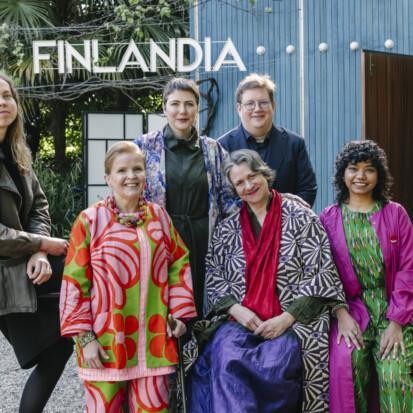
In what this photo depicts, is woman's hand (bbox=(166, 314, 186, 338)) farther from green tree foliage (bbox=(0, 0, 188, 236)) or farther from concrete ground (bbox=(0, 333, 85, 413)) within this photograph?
green tree foliage (bbox=(0, 0, 188, 236))

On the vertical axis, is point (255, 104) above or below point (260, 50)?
below

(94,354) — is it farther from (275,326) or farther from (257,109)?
(257,109)

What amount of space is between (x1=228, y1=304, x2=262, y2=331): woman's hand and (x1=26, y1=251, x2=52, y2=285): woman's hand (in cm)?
89

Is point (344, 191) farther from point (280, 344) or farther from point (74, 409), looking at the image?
point (74, 409)

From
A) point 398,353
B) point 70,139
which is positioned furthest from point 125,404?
point 70,139

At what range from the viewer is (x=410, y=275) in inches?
121

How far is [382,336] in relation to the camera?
3.03 metres

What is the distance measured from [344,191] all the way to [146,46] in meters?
6.16

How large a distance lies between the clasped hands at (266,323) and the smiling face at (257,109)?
3.49ft

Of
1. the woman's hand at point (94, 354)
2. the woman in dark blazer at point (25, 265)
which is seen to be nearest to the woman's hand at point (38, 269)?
the woman in dark blazer at point (25, 265)

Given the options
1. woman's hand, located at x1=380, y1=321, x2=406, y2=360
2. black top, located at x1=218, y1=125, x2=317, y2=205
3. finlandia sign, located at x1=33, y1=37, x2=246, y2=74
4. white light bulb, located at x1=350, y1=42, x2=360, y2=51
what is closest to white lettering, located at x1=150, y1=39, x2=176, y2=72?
finlandia sign, located at x1=33, y1=37, x2=246, y2=74

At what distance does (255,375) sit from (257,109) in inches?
56.1

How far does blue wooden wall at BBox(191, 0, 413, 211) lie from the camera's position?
6.78m

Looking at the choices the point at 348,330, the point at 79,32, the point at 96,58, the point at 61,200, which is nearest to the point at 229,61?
the point at 96,58
